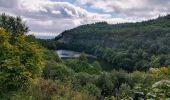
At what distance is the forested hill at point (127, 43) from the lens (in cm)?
10731

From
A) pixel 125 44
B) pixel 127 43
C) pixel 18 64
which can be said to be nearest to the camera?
pixel 18 64

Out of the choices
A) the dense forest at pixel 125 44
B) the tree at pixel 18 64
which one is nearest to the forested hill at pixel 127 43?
the dense forest at pixel 125 44

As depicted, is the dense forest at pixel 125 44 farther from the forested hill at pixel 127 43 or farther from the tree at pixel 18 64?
the tree at pixel 18 64

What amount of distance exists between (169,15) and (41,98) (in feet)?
576

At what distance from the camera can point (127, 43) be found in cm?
14438

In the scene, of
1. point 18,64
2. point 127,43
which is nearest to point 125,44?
point 127,43

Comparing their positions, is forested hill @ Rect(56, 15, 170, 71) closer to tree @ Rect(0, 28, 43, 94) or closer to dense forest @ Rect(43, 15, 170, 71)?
dense forest @ Rect(43, 15, 170, 71)

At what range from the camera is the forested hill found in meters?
107

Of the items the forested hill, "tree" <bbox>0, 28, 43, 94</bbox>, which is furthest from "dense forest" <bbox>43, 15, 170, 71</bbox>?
"tree" <bbox>0, 28, 43, 94</bbox>

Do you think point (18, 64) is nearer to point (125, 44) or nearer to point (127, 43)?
point (127, 43)

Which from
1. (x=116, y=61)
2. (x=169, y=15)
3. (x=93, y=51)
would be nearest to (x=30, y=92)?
(x=116, y=61)

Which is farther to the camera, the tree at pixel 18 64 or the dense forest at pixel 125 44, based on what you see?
the dense forest at pixel 125 44

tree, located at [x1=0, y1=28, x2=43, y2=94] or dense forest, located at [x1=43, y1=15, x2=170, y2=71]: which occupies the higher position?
tree, located at [x1=0, y1=28, x2=43, y2=94]

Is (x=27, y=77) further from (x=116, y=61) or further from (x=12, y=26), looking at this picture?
(x=116, y=61)
